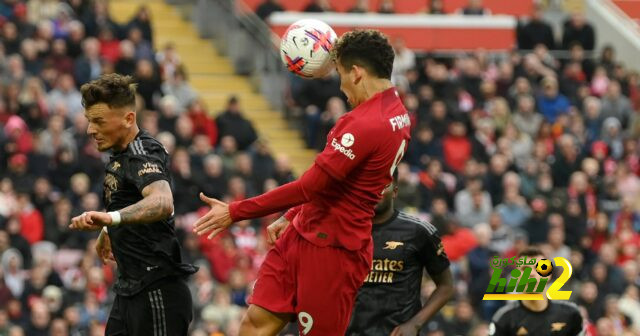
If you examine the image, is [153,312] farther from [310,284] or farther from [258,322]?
[310,284]

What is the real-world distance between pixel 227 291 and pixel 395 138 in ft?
27.9

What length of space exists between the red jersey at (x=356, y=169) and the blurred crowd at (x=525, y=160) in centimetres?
781

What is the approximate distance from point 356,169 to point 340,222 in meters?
0.32

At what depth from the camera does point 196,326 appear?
51.9 ft

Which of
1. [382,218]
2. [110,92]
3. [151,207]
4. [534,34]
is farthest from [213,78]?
[151,207]

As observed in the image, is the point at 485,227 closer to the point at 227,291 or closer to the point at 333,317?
the point at 227,291

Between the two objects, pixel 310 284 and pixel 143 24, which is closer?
pixel 310 284

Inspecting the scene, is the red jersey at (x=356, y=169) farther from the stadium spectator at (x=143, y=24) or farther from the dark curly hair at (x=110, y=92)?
the stadium spectator at (x=143, y=24)

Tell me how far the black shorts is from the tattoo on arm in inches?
22.5

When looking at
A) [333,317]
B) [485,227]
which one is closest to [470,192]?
[485,227]

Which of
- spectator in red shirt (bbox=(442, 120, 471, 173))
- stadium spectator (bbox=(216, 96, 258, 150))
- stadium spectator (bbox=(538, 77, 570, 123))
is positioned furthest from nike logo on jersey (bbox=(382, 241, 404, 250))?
stadium spectator (bbox=(538, 77, 570, 123))

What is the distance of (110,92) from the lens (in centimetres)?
860

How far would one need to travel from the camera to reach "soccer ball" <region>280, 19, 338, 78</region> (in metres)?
8.78

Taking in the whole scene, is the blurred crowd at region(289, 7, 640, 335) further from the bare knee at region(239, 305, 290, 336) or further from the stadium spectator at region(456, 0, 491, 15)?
the bare knee at region(239, 305, 290, 336)
